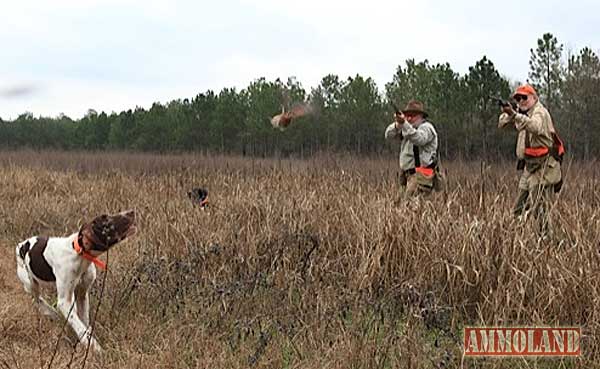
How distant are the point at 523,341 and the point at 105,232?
7.34 ft

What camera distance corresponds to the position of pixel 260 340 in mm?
2910

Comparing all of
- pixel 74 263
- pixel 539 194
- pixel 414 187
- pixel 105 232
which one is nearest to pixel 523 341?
pixel 539 194

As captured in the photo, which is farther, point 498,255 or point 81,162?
point 81,162

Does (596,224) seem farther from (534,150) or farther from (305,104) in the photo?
(305,104)

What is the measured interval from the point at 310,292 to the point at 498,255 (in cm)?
119

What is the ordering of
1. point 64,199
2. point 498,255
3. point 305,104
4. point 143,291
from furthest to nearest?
point 64,199, point 305,104, point 143,291, point 498,255

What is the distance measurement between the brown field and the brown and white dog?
11 centimetres

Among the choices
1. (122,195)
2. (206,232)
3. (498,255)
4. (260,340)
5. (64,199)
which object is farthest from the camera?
(64,199)

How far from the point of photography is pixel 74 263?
3.09m

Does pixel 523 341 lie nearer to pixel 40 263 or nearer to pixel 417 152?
pixel 40 263

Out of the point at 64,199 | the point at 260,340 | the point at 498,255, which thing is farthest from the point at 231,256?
the point at 64,199

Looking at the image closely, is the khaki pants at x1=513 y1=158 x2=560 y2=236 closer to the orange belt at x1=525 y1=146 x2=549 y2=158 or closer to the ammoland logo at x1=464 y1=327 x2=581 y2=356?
the orange belt at x1=525 y1=146 x2=549 y2=158

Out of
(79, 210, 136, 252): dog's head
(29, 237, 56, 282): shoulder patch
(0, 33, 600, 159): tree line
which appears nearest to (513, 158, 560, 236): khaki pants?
(79, 210, 136, 252): dog's head

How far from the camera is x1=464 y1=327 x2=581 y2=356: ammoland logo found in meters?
2.80
